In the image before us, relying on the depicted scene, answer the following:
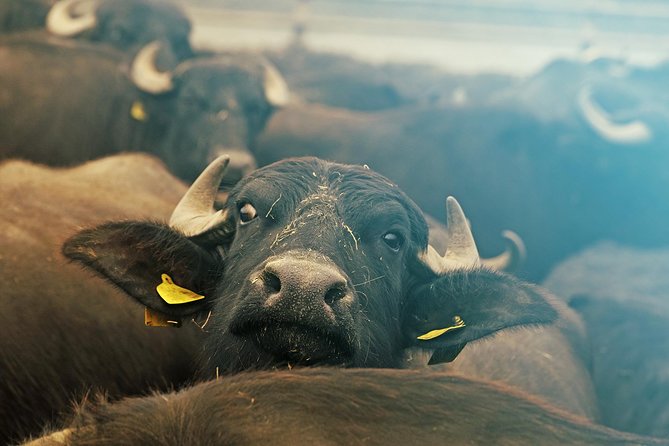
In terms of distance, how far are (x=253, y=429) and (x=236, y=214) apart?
5.77ft

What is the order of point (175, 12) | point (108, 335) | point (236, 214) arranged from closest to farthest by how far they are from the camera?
point (236, 214)
point (108, 335)
point (175, 12)

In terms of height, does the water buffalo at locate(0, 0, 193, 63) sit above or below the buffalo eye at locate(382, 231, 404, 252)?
above

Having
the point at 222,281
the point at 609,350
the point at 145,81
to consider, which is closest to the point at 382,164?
the point at 145,81

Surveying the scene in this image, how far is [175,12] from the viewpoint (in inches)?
443

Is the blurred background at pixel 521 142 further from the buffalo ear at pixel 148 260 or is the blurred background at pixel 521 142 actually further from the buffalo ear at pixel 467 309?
the buffalo ear at pixel 148 260

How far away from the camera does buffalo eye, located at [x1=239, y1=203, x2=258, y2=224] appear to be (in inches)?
157


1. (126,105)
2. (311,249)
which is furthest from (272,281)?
(126,105)

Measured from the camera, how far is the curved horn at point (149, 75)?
28.8 feet

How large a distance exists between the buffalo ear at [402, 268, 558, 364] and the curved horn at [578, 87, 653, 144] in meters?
5.67

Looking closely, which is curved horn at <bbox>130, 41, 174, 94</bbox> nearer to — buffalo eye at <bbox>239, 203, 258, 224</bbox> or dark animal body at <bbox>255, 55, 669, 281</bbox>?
dark animal body at <bbox>255, 55, 669, 281</bbox>

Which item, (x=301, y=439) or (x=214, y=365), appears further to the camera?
(x=214, y=365)

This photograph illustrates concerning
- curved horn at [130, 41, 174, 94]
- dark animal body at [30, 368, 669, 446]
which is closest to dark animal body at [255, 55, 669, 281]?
curved horn at [130, 41, 174, 94]

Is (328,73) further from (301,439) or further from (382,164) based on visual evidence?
(301,439)

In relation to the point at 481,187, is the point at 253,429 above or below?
above
